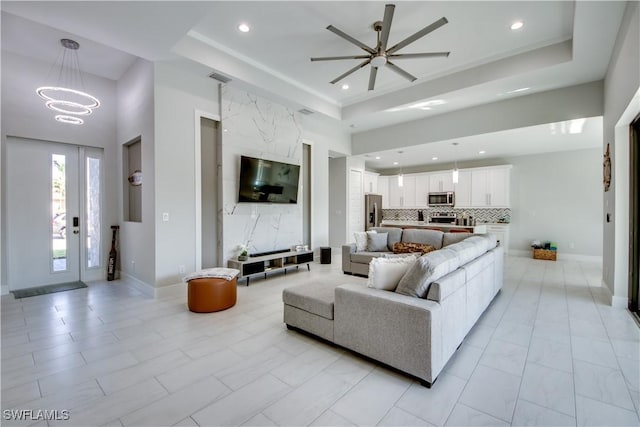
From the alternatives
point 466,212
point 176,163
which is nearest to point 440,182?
point 466,212

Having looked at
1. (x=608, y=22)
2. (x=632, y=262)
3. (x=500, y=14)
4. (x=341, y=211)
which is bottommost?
(x=632, y=262)

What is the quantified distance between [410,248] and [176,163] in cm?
A: 420

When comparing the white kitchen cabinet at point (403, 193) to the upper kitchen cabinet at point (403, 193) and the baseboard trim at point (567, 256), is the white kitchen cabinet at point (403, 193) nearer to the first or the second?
the upper kitchen cabinet at point (403, 193)

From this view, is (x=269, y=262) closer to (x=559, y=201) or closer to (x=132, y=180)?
(x=132, y=180)

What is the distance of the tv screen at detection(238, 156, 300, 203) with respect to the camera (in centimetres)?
494

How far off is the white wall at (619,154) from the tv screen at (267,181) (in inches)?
187

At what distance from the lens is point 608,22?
2965 millimetres

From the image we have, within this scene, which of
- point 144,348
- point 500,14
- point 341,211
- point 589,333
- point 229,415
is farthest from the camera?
point 341,211

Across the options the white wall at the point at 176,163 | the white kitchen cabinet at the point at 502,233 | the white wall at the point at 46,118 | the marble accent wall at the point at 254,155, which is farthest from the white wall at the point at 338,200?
the white wall at the point at 46,118

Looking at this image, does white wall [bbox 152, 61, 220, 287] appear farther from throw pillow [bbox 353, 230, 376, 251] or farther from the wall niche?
throw pillow [bbox 353, 230, 376, 251]

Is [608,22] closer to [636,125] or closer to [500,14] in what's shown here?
[500,14]

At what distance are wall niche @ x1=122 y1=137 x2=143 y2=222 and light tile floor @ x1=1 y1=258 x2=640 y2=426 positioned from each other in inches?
73.5

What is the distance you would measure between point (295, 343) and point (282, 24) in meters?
3.77

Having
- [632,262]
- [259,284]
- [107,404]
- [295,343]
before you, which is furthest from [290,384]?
[632,262]
